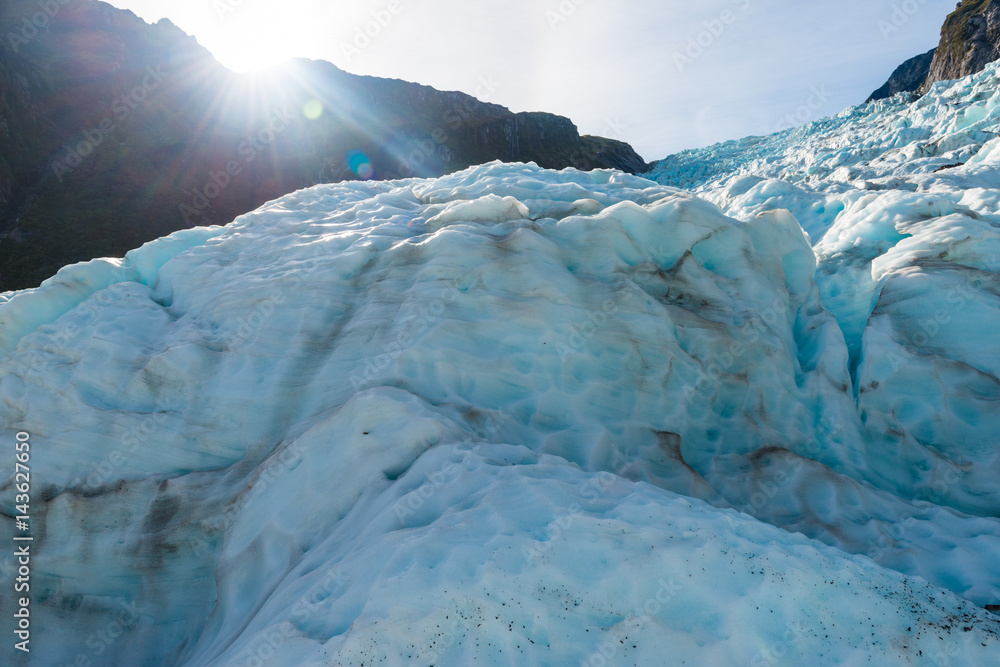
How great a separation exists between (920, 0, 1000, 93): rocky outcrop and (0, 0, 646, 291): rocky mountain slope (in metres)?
46.6

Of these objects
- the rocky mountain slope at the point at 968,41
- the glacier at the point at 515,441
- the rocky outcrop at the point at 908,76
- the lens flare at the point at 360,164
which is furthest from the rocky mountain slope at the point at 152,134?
→ the rocky outcrop at the point at 908,76

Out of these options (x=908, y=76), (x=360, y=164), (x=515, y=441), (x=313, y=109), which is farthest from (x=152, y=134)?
(x=908, y=76)

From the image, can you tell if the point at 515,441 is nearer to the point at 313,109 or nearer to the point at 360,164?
the point at 360,164

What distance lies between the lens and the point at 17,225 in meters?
31.2

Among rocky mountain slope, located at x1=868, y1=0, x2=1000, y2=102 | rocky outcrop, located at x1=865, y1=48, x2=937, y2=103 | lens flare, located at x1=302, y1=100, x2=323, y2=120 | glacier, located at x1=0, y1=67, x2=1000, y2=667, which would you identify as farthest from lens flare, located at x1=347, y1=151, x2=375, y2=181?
rocky outcrop, located at x1=865, y1=48, x2=937, y2=103

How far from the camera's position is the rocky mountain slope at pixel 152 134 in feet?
110

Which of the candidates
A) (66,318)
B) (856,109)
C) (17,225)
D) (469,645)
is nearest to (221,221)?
(17,225)

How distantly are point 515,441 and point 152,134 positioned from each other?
49561 millimetres

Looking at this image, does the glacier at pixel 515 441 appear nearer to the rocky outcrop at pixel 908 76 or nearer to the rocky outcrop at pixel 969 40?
the rocky outcrop at pixel 969 40

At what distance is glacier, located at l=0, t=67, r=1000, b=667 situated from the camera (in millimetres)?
2887

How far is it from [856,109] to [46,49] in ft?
219

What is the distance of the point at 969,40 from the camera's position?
146 feet

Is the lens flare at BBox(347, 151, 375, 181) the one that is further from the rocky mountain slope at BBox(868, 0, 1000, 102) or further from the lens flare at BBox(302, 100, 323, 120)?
the rocky mountain slope at BBox(868, 0, 1000, 102)

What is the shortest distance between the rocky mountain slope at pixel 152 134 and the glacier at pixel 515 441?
29817 millimetres
